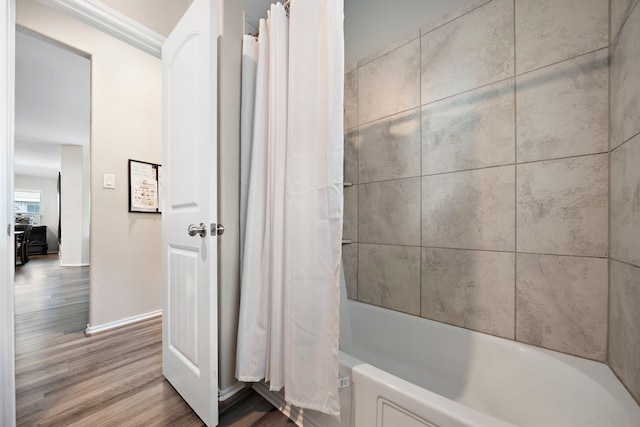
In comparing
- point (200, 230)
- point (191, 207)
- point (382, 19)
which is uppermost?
point (382, 19)

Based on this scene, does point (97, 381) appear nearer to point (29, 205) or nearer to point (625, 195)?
point (625, 195)

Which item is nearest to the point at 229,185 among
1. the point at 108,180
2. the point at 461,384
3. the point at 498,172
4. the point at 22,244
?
the point at 498,172

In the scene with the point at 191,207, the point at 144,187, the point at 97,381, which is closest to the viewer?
the point at 191,207

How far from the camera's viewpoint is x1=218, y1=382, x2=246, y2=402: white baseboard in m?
1.33

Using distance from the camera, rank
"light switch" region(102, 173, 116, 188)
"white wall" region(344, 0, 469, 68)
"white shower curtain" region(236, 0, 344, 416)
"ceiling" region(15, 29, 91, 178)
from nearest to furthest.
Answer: "white shower curtain" region(236, 0, 344, 416) → "white wall" region(344, 0, 469, 68) → "light switch" region(102, 173, 116, 188) → "ceiling" region(15, 29, 91, 178)

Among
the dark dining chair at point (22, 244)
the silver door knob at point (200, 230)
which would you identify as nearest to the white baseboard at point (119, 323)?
the silver door knob at point (200, 230)

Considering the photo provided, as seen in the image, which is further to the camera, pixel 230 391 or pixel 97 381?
pixel 97 381

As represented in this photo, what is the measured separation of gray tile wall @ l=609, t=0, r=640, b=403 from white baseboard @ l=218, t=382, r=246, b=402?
1597mm

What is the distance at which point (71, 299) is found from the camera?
9.97ft

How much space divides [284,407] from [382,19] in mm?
2404

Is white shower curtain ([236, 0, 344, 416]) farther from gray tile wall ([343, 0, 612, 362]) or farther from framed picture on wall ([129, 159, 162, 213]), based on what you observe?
framed picture on wall ([129, 159, 162, 213])

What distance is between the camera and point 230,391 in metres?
1.37

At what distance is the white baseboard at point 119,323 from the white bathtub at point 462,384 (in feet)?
5.65

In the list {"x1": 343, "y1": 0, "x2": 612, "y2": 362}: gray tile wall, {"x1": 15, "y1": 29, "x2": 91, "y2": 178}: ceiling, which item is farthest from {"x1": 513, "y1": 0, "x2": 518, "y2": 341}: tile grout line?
{"x1": 15, "y1": 29, "x2": 91, "y2": 178}: ceiling
